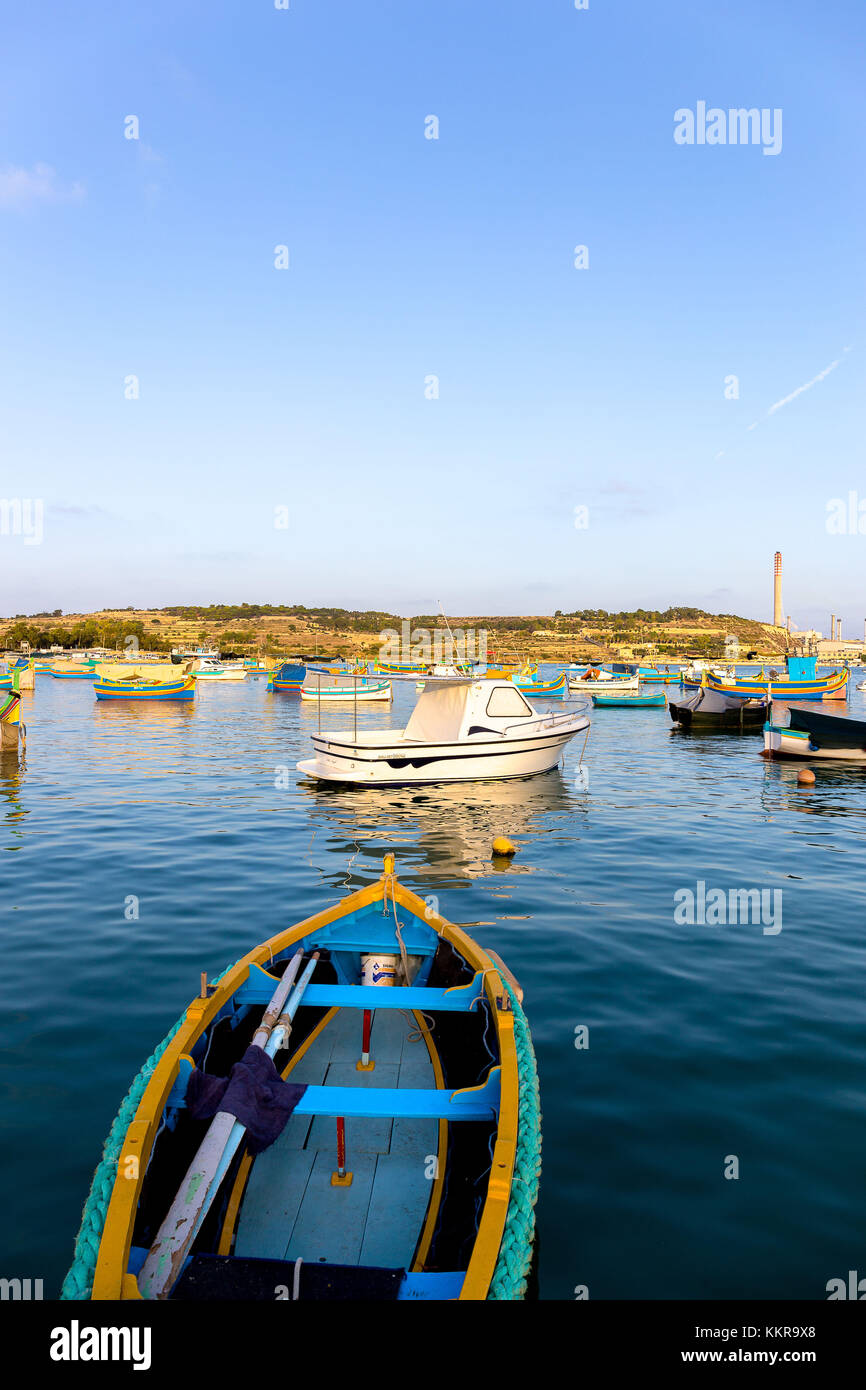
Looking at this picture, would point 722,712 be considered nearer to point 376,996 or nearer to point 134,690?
point 134,690

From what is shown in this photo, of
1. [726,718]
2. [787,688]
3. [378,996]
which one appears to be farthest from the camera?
[787,688]

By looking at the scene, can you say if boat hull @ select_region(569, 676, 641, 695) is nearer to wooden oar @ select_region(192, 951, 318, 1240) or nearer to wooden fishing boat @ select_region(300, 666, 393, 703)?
wooden fishing boat @ select_region(300, 666, 393, 703)

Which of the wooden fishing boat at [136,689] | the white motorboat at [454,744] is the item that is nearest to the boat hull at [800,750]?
the white motorboat at [454,744]

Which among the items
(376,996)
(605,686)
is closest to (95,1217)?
(376,996)

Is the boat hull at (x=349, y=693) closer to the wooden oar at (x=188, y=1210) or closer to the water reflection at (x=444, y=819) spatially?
the water reflection at (x=444, y=819)

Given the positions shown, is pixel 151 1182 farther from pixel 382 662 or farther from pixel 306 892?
pixel 382 662

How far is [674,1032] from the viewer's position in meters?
9.26

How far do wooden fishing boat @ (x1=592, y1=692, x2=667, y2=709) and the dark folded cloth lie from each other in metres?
63.8

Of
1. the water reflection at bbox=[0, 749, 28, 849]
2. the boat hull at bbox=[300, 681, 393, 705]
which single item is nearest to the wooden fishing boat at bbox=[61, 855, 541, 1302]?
the water reflection at bbox=[0, 749, 28, 849]

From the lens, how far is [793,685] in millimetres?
55688

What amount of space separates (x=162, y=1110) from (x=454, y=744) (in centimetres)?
2063

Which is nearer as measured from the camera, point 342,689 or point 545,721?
point 545,721

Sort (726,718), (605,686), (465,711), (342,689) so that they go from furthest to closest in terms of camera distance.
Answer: (605,686) < (342,689) < (726,718) < (465,711)
